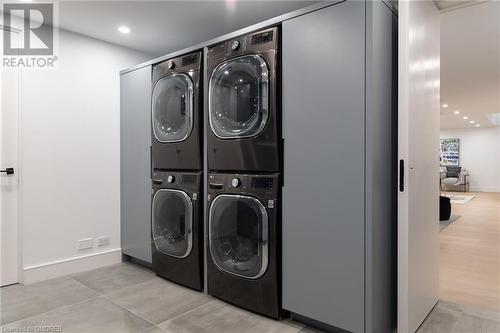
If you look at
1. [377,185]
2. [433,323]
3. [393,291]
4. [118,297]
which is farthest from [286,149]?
[118,297]

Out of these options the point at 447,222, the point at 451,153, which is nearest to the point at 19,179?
the point at 447,222

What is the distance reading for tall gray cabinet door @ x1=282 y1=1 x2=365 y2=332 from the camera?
5.90 ft

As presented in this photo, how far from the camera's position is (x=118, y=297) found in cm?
255

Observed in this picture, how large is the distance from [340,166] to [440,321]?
1370mm

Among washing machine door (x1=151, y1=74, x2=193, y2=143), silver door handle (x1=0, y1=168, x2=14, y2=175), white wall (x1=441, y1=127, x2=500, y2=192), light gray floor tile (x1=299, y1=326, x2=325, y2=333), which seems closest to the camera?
light gray floor tile (x1=299, y1=326, x2=325, y2=333)

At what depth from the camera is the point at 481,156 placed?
1272 cm

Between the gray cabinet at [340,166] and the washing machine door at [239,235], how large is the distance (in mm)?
177

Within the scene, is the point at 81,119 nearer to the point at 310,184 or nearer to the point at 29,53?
the point at 29,53

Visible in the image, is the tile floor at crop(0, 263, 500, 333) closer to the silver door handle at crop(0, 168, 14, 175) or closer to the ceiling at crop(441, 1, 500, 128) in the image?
the silver door handle at crop(0, 168, 14, 175)

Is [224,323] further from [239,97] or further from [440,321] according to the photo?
[239,97]

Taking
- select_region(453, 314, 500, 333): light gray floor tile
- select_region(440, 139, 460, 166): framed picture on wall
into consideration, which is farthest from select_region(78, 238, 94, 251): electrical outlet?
select_region(440, 139, 460, 166): framed picture on wall

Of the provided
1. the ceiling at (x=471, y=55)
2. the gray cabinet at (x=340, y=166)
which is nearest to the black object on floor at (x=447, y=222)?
the ceiling at (x=471, y=55)

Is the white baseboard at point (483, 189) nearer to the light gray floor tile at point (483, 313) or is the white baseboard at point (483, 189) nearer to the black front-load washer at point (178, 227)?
the light gray floor tile at point (483, 313)

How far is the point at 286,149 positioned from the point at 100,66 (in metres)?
2.51
